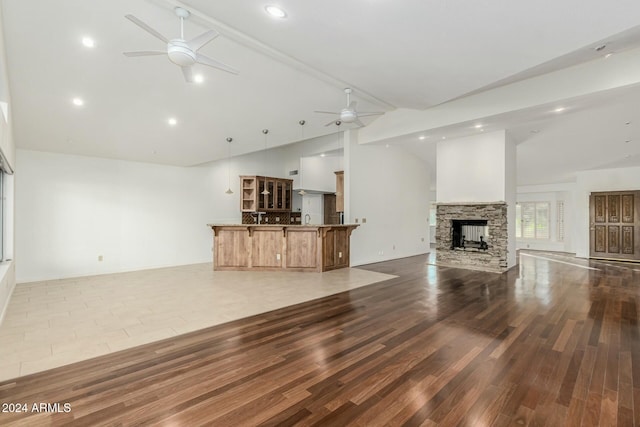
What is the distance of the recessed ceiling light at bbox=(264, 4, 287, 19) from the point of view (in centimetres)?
280

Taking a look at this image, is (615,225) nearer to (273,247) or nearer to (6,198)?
(273,247)

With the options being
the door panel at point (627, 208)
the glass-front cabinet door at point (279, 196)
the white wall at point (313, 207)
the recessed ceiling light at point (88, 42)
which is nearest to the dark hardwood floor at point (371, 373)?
the recessed ceiling light at point (88, 42)

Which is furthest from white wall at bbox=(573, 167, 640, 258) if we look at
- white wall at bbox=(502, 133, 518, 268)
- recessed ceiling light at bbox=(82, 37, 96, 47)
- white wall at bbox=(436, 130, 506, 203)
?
recessed ceiling light at bbox=(82, 37, 96, 47)

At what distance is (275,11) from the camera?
112 inches

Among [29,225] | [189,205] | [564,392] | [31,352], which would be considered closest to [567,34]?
[564,392]

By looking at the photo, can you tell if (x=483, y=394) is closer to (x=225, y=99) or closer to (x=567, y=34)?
(x=567, y=34)

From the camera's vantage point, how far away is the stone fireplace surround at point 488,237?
6.62 meters

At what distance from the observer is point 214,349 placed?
9.34 ft

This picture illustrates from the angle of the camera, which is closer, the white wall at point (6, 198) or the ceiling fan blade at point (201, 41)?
the ceiling fan blade at point (201, 41)

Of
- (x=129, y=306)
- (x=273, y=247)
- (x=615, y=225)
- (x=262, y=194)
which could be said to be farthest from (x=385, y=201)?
(x=615, y=225)

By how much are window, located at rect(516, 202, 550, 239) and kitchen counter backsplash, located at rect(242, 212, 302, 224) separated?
8728 millimetres

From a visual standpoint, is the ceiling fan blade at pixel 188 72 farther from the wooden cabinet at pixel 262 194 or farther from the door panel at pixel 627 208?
the door panel at pixel 627 208

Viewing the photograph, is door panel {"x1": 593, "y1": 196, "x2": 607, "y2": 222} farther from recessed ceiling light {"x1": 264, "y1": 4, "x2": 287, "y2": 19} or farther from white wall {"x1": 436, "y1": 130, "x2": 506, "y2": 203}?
recessed ceiling light {"x1": 264, "y1": 4, "x2": 287, "y2": 19}

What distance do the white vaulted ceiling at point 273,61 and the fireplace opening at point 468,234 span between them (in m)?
2.37
